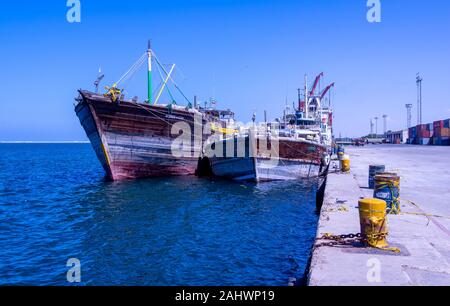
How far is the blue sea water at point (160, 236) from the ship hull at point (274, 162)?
8.58ft

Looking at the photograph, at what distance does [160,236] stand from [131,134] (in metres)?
14.3

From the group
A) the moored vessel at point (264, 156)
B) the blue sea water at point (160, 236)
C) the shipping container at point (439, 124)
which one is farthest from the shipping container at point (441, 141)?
the blue sea water at point (160, 236)

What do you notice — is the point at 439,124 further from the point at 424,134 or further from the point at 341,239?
the point at 341,239

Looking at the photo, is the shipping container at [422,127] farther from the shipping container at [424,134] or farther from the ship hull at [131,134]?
the ship hull at [131,134]

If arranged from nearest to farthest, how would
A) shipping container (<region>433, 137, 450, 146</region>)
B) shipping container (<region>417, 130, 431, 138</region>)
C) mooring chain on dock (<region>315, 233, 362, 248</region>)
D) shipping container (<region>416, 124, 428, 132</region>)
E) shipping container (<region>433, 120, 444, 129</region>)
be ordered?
1. mooring chain on dock (<region>315, 233, 362, 248</region>)
2. shipping container (<region>433, 137, 450, 146</region>)
3. shipping container (<region>433, 120, 444, 129</region>)
4. shipping container (<region>417, 130, 431, 138</region>)
5. shipping container (<region>416, 124, 428, 132</region>)

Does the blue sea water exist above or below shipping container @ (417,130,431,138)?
below

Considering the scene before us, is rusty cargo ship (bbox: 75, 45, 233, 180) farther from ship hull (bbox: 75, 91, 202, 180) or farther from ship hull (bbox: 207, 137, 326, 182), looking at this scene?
ship hull (bbox: 207, 137, 326, 182)

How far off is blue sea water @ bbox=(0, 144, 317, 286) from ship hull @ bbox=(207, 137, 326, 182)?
8.58 feet

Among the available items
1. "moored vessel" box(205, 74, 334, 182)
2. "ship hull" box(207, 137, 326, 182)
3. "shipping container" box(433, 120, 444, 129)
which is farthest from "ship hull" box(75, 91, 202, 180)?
"shipping container" box(433, 120, 444, 129)

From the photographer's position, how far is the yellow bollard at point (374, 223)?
681 cm

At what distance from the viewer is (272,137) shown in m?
24.1

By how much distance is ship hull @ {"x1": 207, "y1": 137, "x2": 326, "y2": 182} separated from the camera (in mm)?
24391
